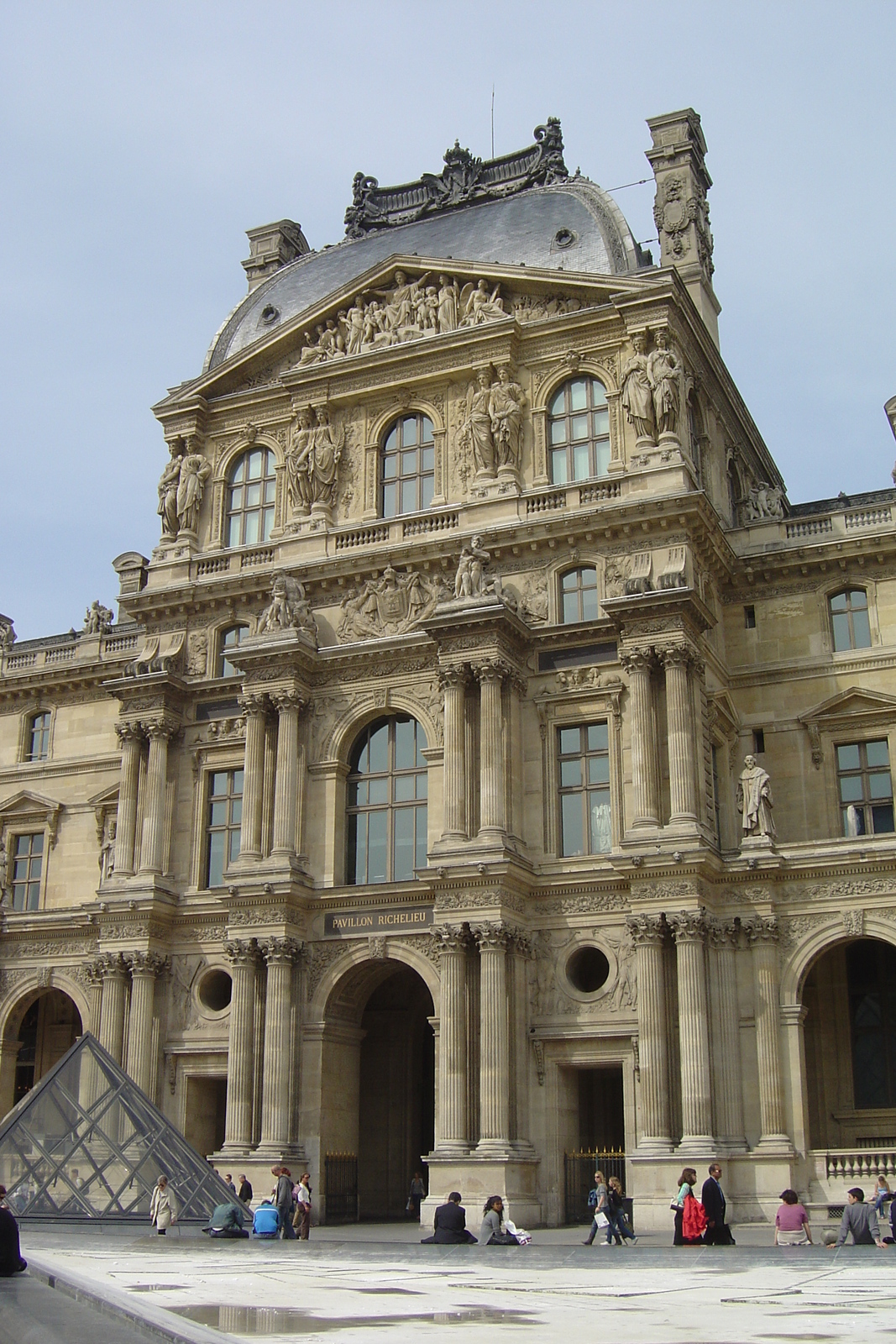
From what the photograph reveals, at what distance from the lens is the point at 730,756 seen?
116 ft

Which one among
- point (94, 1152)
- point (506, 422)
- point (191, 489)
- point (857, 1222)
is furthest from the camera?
point (191, 489)

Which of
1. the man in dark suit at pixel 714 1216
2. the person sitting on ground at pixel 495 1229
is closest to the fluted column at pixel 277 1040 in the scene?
the person sitting on ground at pixel 495 1229

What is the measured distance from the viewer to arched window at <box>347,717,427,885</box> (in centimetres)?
3478

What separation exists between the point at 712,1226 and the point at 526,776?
42.6 ft

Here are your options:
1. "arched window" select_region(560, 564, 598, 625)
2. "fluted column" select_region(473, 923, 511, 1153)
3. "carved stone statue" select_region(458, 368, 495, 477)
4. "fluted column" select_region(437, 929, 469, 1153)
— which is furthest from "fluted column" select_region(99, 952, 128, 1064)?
"carved stone statue" select_region(458, 368, 495, 477)

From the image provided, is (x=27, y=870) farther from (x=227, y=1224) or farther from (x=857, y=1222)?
(x=857, y=1222)

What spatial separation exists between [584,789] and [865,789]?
6.58 meters

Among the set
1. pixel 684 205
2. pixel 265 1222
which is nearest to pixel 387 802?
pixel 265 1222

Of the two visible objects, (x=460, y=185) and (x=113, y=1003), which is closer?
(x=113, y=1003)

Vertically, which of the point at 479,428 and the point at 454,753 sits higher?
the point at 479,428

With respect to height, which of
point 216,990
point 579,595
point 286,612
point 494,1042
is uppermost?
point 286,612

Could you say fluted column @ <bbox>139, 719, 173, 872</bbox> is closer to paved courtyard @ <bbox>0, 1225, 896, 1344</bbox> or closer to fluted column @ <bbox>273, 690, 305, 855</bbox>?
fluted column @ <bbox>273, 690, 305, 855</bbox>

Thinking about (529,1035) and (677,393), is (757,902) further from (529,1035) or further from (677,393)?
(677,393)

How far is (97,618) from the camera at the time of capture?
150 feet
